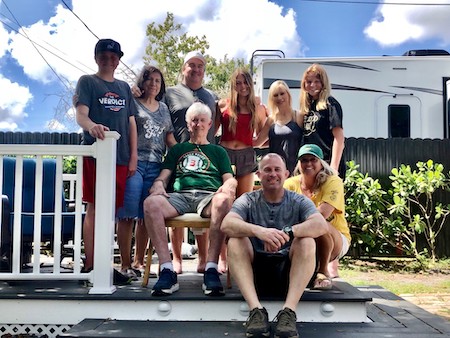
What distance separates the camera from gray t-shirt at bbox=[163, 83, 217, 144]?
3.54m

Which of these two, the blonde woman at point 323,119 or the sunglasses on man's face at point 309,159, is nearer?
the sunglasses on man's face at point 309,159

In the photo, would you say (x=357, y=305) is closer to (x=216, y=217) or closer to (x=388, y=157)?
(x=216, y=217)

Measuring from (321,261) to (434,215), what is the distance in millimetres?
4529

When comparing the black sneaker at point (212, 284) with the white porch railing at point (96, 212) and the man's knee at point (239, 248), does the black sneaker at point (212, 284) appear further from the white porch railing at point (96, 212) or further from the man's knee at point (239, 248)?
the white porch railing at point (96, 212)

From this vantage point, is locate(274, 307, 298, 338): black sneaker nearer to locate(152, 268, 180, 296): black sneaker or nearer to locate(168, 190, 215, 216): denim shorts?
locate(152, 268, 180, 296): black sneaker

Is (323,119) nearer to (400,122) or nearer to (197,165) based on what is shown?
(197,165)

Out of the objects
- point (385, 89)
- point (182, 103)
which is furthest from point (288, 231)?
point (385, 89)

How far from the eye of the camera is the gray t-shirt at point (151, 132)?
11.0 feet

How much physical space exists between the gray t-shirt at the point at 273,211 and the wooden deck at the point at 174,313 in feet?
1.37

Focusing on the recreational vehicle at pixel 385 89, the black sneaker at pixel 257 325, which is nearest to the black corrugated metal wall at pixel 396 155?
the recreational vehicle at pixel 385 89

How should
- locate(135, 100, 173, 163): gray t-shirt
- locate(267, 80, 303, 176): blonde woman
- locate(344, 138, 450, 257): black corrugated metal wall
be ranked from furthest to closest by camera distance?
locate(344, 138, 450, 257): black corrugated metal wall → locate(267, 80, 303, 176): blonde woman → locate(135, 100, 173, 163): gray t-shirt

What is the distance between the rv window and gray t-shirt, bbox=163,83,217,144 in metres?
4.96

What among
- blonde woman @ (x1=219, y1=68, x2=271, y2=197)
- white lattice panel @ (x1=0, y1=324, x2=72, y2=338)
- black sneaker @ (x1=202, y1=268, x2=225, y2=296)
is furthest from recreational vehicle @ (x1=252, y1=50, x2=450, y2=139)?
white lattice panel @ (x1=0, y1=324, x2=72, y2=338)

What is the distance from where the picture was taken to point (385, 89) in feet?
25.1
